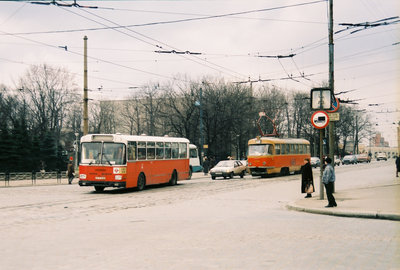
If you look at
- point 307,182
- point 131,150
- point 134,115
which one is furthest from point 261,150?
point 134,115

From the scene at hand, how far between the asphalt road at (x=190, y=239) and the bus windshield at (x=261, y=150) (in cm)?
2309

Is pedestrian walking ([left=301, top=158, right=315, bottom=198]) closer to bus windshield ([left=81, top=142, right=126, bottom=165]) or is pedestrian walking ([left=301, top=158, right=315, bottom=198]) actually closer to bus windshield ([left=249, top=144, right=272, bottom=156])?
bus windshield ([left=81, top=142, right=126, bottom=165])

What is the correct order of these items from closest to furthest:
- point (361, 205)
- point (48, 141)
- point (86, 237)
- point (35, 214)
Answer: point (86, 237) < point (35, 214) < point (361, 205) < point (48, 141)

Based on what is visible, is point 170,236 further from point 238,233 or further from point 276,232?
point 276,232

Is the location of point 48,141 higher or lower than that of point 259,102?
lower

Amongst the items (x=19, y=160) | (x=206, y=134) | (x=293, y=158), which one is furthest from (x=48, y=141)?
(x=293, y=158)

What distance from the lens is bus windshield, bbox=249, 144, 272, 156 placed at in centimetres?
3928

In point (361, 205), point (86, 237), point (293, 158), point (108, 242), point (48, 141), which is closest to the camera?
point (108, 242)

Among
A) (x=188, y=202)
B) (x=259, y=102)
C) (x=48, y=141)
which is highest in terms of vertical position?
(x=259, y=102)

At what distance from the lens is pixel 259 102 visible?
2758 inches

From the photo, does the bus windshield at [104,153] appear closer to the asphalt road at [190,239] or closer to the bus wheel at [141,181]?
the bus wheel at [141,181]

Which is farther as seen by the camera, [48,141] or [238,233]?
[48,141]

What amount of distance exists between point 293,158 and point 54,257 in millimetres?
37648

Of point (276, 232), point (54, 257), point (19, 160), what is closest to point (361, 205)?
point (276, 232)
